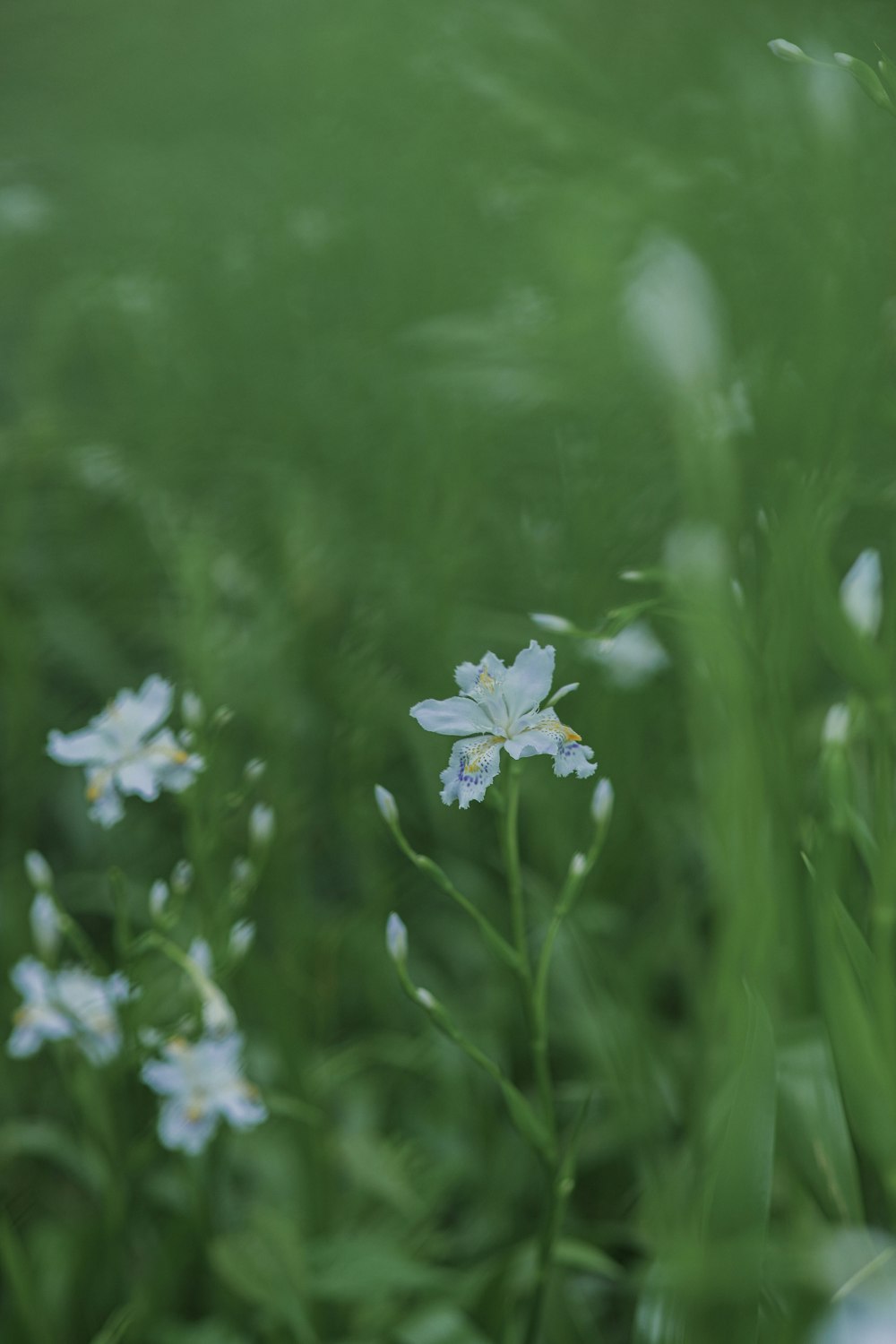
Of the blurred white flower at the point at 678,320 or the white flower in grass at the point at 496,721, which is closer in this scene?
the white flower in grass at the point at 496,721

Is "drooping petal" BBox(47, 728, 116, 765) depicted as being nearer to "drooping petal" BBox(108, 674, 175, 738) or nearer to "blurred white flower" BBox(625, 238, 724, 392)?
"drooping petal" BBox(108, 674, 175, 738)

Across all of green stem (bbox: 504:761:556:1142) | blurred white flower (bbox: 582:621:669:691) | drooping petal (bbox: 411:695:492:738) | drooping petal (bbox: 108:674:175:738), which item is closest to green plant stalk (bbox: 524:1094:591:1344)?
green stem (bbox: 504:761:556:1142)

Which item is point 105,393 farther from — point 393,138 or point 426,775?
point 426,775

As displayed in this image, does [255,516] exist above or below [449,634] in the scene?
below

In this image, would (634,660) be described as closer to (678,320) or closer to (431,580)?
(431,580)

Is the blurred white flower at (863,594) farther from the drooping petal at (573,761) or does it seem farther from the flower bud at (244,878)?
the flower bud at (244,878)

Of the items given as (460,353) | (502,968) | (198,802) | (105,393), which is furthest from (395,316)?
(198,802)

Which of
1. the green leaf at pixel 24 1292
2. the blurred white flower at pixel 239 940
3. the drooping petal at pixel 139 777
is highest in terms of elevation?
the drooping petal at pixel 139 777

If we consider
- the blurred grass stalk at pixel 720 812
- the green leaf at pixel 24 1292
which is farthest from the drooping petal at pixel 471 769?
the green leaf at pixel 24 1292

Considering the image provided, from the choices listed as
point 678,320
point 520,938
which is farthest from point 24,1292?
point 678,320
